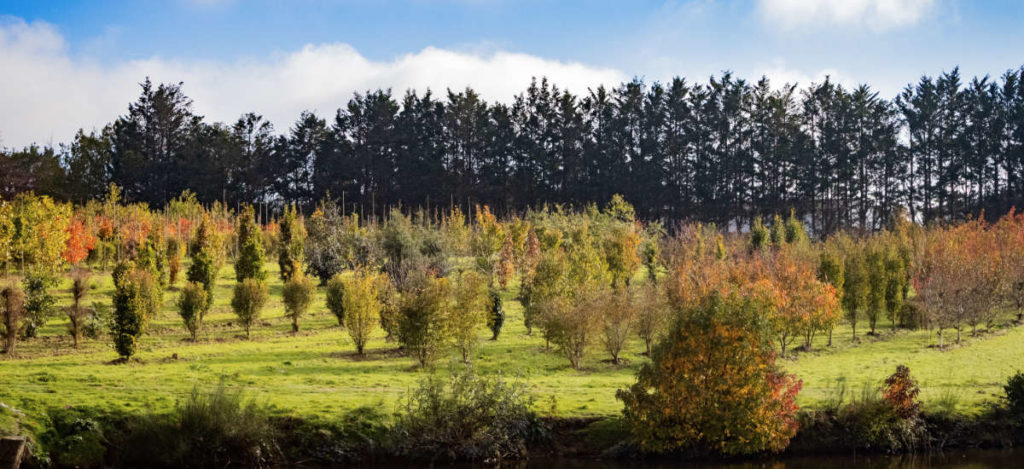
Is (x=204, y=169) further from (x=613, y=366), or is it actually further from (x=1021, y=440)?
(x=1021, y=440)

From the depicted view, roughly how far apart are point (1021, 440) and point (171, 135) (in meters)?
86.8

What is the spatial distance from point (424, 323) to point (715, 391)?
13.6m

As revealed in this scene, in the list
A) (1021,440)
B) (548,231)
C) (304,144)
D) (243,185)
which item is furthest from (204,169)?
(1021,440)

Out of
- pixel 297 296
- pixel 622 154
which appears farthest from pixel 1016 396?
pixel 622 154

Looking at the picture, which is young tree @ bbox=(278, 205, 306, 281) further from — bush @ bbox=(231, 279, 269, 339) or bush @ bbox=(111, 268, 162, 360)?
bush @ bbox=(111, 268, 162, 360)

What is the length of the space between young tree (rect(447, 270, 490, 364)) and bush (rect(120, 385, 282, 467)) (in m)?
11.8

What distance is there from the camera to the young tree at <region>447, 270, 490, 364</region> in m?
36.2

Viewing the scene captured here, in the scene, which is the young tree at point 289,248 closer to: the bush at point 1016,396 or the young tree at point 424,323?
the young tree at point 424,323

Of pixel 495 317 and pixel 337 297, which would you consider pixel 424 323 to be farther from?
pixel 337 297

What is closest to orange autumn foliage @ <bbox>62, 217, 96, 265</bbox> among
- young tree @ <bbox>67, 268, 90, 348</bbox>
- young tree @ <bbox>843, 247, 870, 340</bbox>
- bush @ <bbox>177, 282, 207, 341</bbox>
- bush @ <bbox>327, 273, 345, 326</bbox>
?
young tree @ <bbox>67, 268, 90, 348</bbox>

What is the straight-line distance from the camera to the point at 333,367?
3469cm

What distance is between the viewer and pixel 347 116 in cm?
9925

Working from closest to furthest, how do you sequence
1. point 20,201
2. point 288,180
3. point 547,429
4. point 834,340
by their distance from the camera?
point 547,429 < point 834,340 < point 20,201 < point 288,180

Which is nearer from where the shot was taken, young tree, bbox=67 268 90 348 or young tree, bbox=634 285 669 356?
young tree, bbox=67 268 90 348
